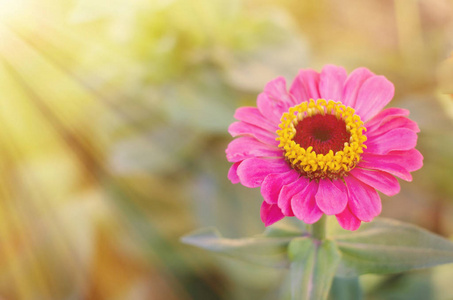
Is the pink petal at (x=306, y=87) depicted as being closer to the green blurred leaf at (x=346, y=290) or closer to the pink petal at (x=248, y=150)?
the pink petal at (x=248, y=150)

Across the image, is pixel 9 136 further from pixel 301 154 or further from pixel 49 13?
pixel 301 154

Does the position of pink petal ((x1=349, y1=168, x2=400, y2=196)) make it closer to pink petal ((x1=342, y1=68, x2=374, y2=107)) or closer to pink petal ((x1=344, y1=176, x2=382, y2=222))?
pink petal ((x1=344, y1=176, x2=382, y2=222))

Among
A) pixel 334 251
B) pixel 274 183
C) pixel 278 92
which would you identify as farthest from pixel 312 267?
pixel 278 92

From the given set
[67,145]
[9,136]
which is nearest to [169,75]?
[67,145]

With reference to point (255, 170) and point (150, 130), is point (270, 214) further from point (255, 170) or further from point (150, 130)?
point (150, 130)

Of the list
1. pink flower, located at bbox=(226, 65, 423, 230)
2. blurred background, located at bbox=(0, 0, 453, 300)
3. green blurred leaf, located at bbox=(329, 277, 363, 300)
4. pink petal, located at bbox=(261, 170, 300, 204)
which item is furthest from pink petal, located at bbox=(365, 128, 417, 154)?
blurred background, located at bbox=(0, 0, 453, 300)

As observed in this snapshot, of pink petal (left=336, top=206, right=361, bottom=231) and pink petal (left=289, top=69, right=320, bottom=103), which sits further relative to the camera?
pink petal (left=289, top=69, right=320, bottom=103)

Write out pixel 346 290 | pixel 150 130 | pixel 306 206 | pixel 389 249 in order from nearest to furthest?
1. pixel 306 206
2. pixel 389 249
3. pixel 346 290
4. pixel 150 130
